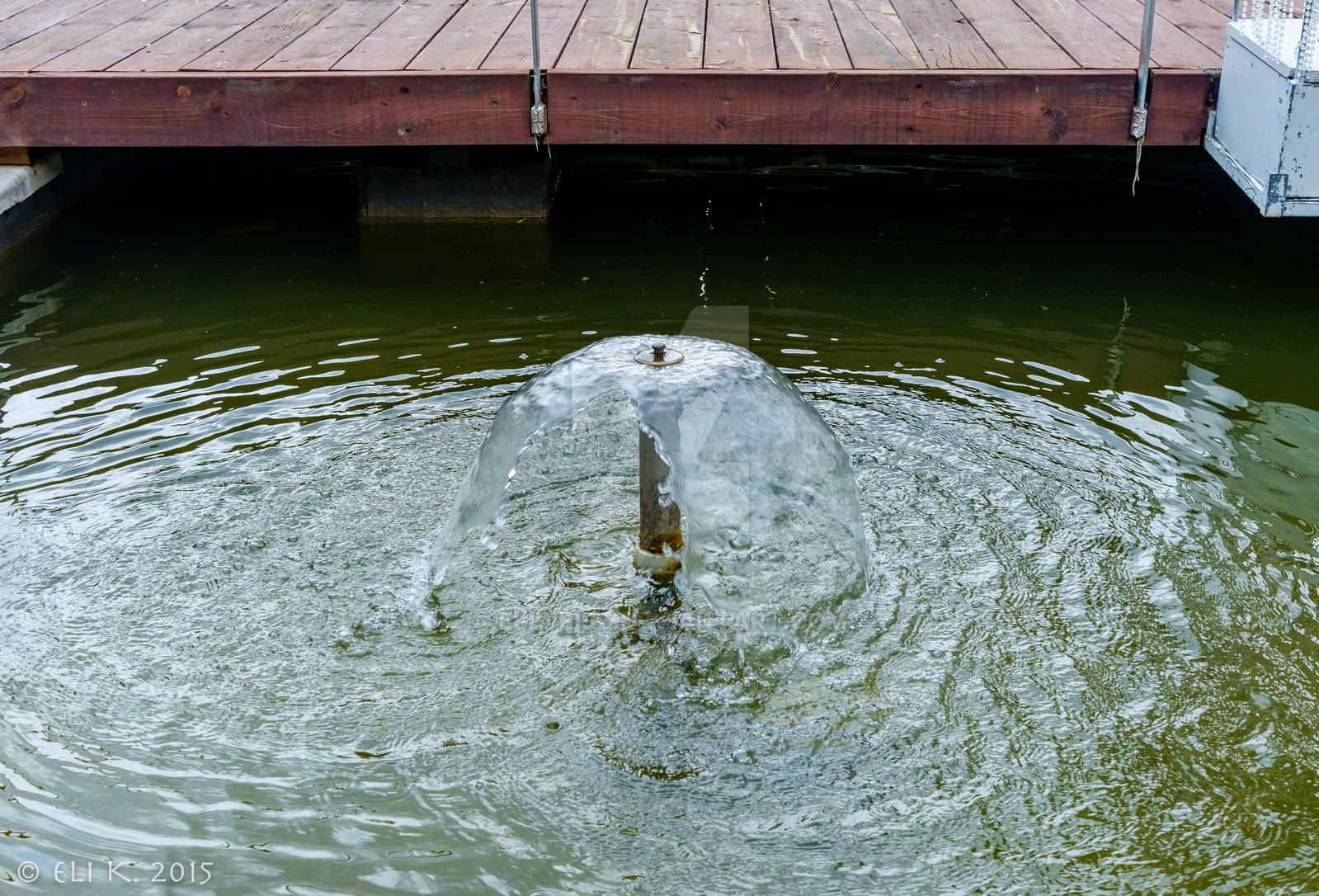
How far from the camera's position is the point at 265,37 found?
21.4ft

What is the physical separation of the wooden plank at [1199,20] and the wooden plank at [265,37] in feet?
15.0

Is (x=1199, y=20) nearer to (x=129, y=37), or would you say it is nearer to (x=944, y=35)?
(x=944, y=35)

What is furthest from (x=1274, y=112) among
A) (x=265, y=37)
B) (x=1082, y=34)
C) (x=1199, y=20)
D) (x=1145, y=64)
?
(x=265, y=37)

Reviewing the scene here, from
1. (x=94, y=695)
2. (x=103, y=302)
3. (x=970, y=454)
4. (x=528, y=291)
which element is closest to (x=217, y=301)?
(x=103, y=302)

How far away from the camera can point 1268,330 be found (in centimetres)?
574

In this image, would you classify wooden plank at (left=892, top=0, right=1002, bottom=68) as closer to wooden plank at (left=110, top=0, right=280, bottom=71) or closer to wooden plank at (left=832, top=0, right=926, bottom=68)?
wooden plank at (left=832, top=0, right=926, bottom=68)

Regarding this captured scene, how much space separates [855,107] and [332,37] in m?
2.75

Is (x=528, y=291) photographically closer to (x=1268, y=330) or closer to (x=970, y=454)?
(x=970, y=454)

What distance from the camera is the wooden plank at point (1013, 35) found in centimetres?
588

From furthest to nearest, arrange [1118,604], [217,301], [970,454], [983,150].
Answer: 1. [983,150]
2. [217,301]
3. [970,454]
4. [1118,604]

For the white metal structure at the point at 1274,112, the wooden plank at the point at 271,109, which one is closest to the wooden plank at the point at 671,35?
the wooden plank at the point at 271,109

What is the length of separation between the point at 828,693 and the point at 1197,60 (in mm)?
4027

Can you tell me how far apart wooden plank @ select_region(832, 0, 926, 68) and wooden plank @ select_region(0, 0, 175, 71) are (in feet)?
12.9

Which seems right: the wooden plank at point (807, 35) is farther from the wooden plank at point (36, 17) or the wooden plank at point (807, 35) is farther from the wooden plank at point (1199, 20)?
the wooden plank at point (36, 17)
